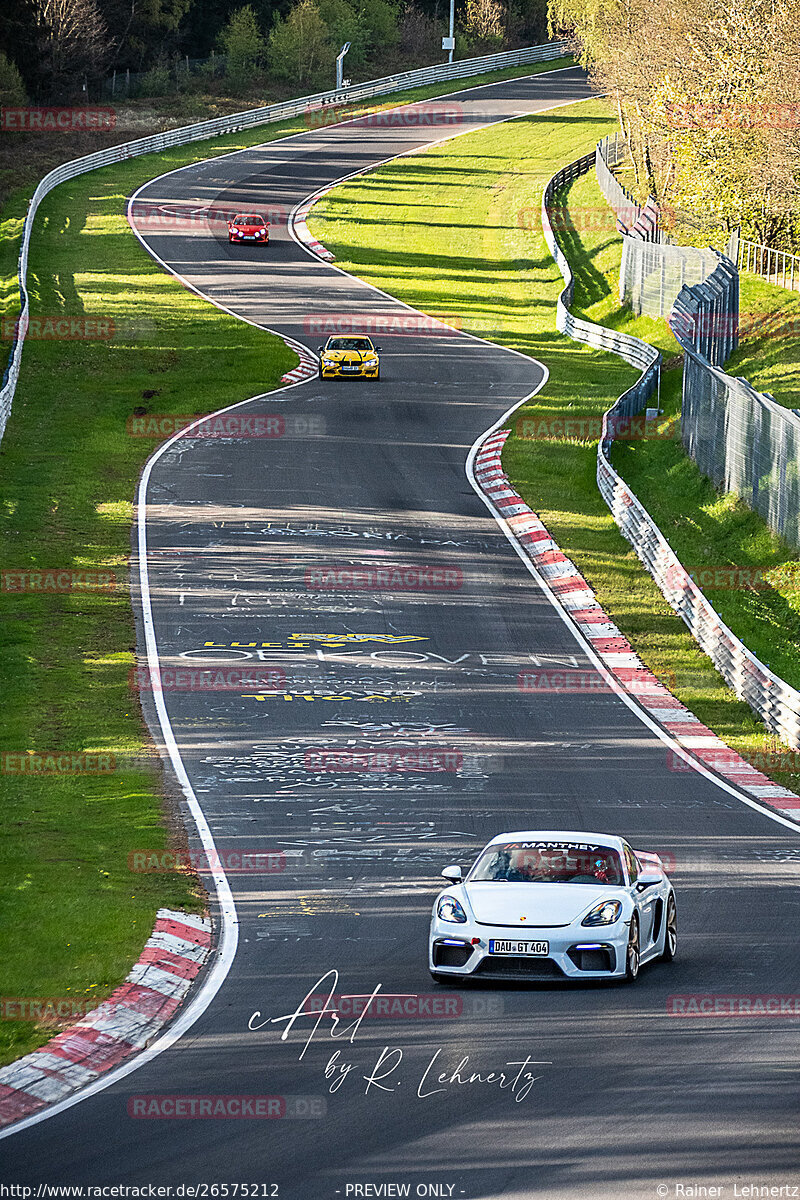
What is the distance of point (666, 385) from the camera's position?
43000 millimetres

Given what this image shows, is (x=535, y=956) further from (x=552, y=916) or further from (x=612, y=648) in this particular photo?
(x=612, y=648)

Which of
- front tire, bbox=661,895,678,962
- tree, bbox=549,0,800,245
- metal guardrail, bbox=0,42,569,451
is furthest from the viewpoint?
metal guardrail, bbox=0,42,569,451

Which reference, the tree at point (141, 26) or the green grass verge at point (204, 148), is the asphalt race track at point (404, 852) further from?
the tree at point (141, 26)

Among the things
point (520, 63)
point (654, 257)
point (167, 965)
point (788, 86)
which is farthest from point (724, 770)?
point (520, 63)

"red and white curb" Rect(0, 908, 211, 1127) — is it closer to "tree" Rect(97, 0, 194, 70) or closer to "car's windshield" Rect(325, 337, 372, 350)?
"car's windshield" Rect(325, 337, 372, 350)

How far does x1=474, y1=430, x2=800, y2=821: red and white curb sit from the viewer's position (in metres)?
19.6

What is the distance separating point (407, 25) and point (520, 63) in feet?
31.2

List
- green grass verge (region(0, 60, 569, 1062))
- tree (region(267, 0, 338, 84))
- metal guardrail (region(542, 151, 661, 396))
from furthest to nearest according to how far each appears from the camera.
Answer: tree (region(267, 0, 338, 84)), metal guardrail (region(542, 151, 661, 396)), green grass verge (region(0, 60, 569, 1062))

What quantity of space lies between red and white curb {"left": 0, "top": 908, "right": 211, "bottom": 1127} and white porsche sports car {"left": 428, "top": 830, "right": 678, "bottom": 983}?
2.12 m

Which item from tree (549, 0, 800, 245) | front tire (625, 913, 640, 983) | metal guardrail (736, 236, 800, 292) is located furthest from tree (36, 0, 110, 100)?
front tire (625, 913, 640, 983)

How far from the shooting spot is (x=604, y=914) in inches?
471

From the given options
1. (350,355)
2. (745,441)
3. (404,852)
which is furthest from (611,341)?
(404,852)

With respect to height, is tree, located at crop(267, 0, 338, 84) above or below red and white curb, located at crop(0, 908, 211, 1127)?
above

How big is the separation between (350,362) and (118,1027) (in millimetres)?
34942
